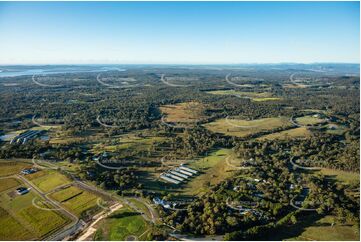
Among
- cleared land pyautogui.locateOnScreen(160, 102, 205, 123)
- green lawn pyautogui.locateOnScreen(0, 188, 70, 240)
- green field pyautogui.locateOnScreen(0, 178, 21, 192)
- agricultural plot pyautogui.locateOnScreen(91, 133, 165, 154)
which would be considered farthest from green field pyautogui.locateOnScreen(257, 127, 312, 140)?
green field pyautogui.locateOnScreen(0, 178, 21, 192)

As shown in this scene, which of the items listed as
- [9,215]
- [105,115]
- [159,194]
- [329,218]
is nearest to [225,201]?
[159,194]

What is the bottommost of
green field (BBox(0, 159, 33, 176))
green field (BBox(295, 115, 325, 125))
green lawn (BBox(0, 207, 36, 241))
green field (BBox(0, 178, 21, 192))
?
green lawn (BBox(0, 207, 36, 241))

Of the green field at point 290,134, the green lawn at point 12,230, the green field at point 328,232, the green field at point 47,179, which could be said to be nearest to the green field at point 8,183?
the green field at point 47,179

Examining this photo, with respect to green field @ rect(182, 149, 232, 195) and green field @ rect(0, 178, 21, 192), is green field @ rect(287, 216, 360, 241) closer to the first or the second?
green field @ rect(182, 149, 232, 195)

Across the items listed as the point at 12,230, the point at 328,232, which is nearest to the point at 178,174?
the point at 328,232

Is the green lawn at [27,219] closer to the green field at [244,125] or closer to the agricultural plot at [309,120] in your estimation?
the green field at [244,125]

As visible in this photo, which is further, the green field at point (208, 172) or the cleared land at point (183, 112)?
the cleared land at point (183, 112)
